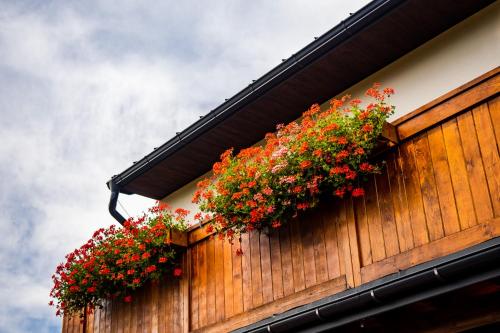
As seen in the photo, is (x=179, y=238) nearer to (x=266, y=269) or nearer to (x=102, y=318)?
(x=266, y=269)

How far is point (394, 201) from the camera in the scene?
26.3ft

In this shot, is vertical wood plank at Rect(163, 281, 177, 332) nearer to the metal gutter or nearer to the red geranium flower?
the red geranium flower

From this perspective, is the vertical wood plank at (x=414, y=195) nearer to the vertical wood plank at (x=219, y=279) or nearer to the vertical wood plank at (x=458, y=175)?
the vertical wood plank at (x=458, y=175)

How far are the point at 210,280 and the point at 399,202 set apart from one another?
319cm

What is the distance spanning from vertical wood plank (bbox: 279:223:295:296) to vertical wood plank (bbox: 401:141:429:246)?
177 cm

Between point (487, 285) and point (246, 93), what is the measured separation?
15.4ft

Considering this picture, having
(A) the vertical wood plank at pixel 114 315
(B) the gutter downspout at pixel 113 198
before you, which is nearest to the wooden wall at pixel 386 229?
(A) the vertical wood plank at pixel 114 315

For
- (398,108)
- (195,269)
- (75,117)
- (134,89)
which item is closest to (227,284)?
(195,269)

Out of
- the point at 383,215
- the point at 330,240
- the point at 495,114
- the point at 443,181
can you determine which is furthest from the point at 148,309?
the point at 495,114

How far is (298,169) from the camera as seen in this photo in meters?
8.60

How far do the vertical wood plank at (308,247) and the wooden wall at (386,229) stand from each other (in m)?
0.01

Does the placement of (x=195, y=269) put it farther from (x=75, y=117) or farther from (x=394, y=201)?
(x=75, y=117)

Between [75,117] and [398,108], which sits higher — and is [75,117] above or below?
above

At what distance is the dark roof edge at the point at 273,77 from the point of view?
8.91 meters
